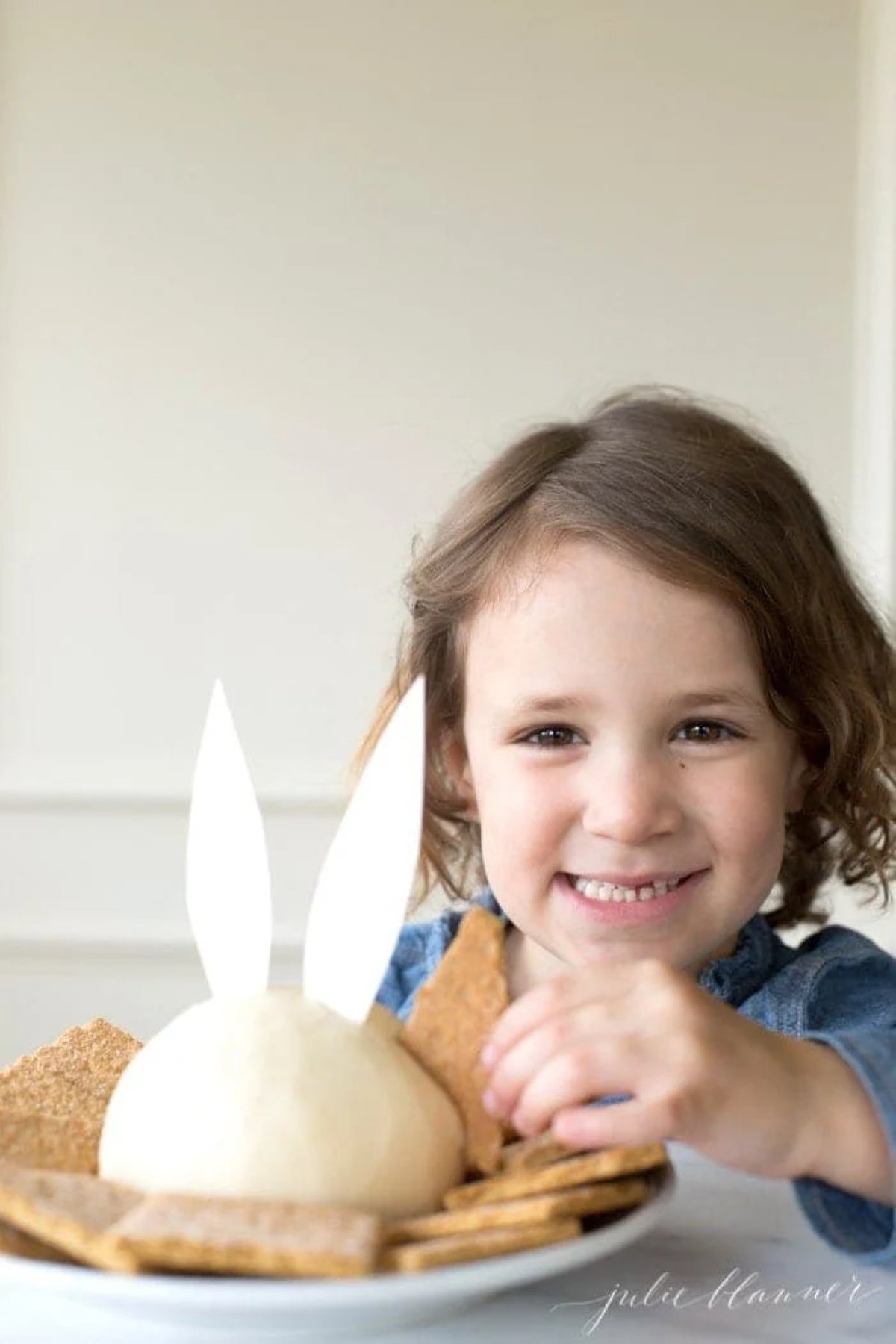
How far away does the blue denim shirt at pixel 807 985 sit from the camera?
0.76m

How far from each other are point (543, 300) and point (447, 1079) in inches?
96.1

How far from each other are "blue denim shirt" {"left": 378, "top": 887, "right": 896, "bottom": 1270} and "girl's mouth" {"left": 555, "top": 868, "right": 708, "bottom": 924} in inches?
3.6

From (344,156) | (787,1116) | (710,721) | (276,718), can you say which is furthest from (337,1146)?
(344,156)

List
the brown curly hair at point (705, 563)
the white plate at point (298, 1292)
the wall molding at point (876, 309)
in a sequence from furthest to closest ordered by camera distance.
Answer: the wall molding at point (876, 309), the brown curly hair at point (705, 563), the white plate at point (298, 1292)

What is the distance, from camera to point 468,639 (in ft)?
4.18

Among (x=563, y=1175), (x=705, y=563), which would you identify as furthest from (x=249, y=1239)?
(x=705, y=563)

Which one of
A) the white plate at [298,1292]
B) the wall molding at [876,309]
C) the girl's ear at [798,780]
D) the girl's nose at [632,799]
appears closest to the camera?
the white plate at [298,1292]

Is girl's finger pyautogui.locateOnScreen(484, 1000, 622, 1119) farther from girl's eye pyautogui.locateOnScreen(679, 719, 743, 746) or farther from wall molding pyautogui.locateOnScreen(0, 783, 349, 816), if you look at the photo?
wall molding pyautogui.locateOnScreen(0, 783, 349, 816)

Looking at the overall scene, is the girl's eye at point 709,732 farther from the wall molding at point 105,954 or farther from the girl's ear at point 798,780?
the wall molding at point 105,954

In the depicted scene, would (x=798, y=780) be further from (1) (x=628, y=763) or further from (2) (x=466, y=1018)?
(2) (x=466, y=1018)

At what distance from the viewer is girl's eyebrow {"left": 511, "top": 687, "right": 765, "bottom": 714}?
1.09 m

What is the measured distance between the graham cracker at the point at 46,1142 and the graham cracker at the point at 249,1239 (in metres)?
0.12

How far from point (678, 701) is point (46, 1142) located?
0.56 m
